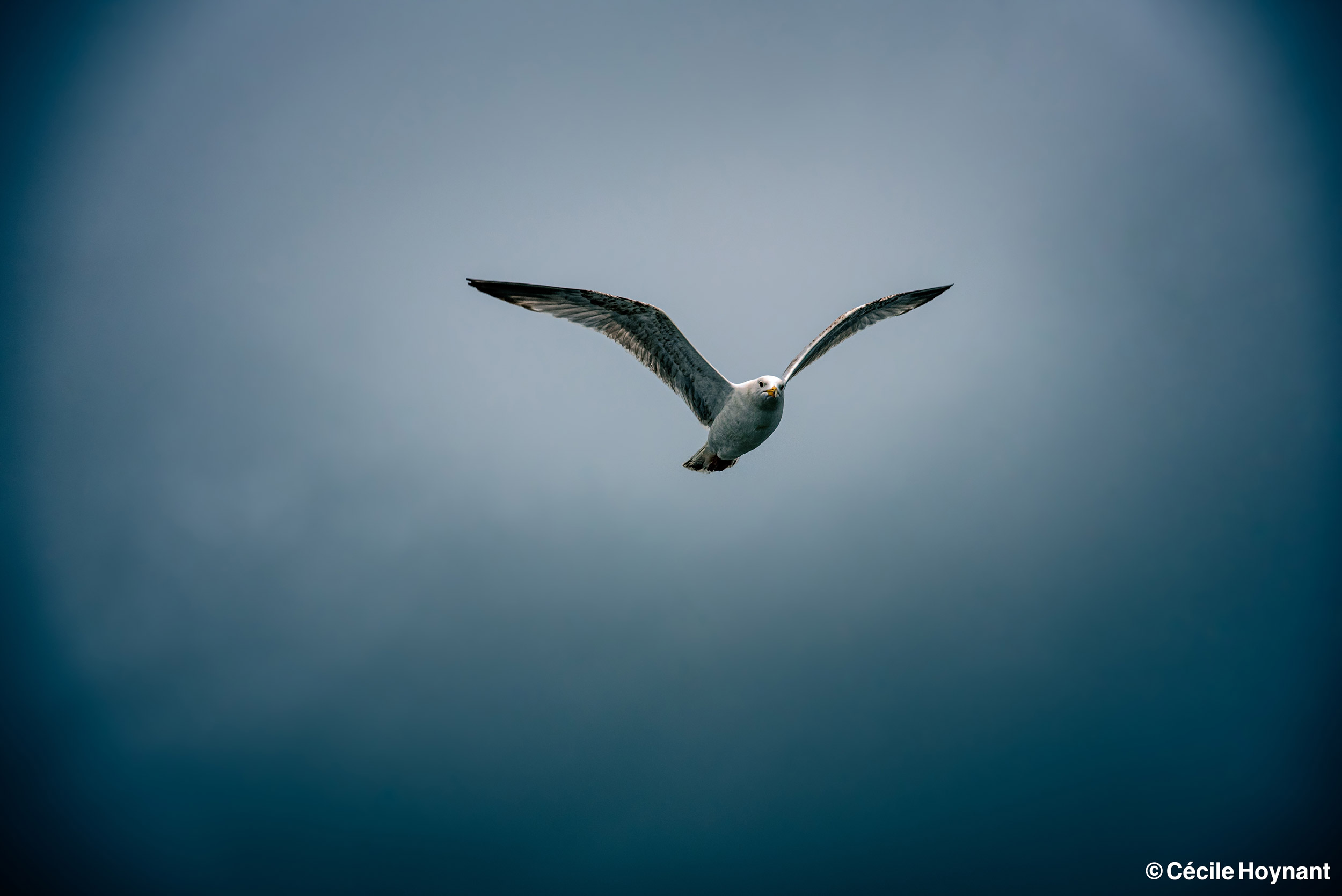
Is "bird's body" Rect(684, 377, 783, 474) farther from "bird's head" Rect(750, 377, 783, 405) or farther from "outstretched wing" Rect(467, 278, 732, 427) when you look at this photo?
"outstretched wing" Rect(467, 278, 732, 427)

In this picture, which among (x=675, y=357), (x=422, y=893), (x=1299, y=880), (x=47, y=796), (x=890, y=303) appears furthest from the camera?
(x=422, y=893)

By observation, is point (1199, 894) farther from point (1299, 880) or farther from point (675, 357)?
point (675, 357)

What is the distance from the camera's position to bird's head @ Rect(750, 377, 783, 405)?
5848 millimetres

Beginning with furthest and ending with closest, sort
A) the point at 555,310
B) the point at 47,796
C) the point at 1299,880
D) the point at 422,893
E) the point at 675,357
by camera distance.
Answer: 1. the point at 422,893
2. the point at 47,796
3. the point at 1299,880
4. the point at 675,357
5. the point at 555,310

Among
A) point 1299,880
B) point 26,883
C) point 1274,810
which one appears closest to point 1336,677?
point 1274,810

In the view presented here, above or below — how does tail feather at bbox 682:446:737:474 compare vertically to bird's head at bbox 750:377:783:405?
below

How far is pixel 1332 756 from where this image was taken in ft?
108

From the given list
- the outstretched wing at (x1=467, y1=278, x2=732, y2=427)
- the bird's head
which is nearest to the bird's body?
the bird's head

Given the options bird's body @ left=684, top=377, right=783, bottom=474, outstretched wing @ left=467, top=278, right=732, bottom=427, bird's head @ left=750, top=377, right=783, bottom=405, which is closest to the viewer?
outstretched wing @ left=467, top=278, right=732, bottom=427

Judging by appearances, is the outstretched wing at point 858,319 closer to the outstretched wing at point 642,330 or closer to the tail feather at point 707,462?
the outstretched wing at point 642,330

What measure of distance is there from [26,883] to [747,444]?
48.6 meters

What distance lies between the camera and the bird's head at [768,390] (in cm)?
585

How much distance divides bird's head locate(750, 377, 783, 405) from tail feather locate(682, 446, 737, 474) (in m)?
1.26

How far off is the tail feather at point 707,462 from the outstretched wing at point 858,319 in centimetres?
134
